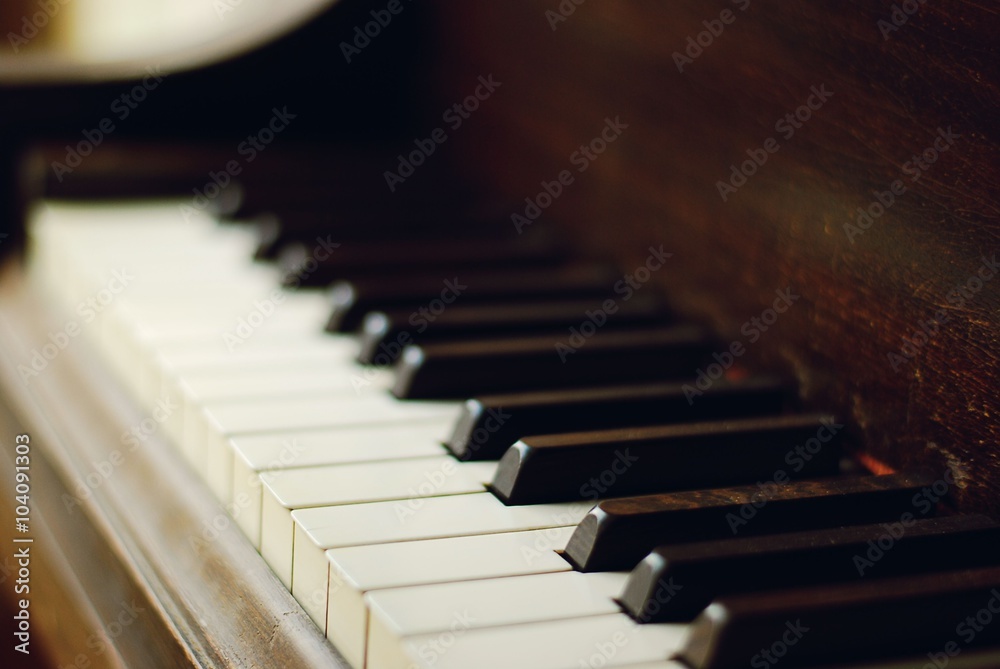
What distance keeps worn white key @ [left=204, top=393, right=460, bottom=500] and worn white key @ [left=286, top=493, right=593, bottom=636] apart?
156 millimetres

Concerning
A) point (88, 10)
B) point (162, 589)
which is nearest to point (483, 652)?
point (162, 589)

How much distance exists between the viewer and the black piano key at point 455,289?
4.85ft

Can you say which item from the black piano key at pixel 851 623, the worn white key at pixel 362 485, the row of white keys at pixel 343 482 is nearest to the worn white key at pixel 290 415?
the row of white keys at pixel 343 482

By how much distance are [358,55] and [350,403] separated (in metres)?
1.11

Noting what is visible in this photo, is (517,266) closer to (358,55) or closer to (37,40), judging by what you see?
(358,55)

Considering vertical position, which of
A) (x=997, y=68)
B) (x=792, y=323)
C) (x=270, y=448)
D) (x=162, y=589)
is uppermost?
(x=997, y=68)

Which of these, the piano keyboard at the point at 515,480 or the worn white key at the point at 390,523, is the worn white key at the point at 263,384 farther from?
the worn white key at the point at 390,523

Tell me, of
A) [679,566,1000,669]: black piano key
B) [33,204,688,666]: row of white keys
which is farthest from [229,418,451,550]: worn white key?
[679,566,1000,669]: black piano key

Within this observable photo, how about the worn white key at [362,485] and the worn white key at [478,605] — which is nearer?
the worn white key at [478,605]

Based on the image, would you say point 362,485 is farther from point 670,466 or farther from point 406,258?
point 406,258

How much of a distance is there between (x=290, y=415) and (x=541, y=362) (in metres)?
0.30

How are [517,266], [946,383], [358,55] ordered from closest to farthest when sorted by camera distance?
1. [946,383]
2. [517,266]
3. [358,55]

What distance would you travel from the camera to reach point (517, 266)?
167 centimetres

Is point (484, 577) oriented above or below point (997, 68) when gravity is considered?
below
